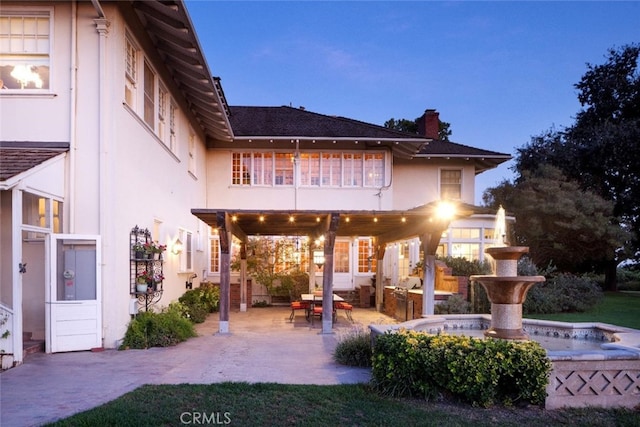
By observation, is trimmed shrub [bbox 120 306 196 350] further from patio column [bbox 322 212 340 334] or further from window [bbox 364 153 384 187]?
window [bbox 364 153 384 187]

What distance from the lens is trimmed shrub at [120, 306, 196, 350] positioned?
28.2ft

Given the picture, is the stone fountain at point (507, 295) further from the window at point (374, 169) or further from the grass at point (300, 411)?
the window at point (374, 169)

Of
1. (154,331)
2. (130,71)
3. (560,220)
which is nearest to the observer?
(154,331)

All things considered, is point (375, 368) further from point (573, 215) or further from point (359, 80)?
point (359, 80)

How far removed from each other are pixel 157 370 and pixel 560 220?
62.0 ft

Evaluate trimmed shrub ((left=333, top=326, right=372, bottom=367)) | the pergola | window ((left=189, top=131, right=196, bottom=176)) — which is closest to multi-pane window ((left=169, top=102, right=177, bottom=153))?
window ((left=189, top=131, right=196, bottom=176))

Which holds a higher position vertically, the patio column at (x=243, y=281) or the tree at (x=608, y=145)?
the tree at (x=608, y=145)

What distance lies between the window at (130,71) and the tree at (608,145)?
2072 cm

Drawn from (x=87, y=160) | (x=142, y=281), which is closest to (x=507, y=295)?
(x=142, y=281)

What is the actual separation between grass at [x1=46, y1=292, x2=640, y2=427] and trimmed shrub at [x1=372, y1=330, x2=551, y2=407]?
0.17 metres

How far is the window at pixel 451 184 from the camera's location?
1809 centimetres

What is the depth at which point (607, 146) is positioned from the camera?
23.6 metres

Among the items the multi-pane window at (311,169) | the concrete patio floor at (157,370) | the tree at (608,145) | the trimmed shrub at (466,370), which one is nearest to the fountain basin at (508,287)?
the trimmed shrub at (466,370)

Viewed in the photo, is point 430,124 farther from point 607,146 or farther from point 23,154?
point 23,154
